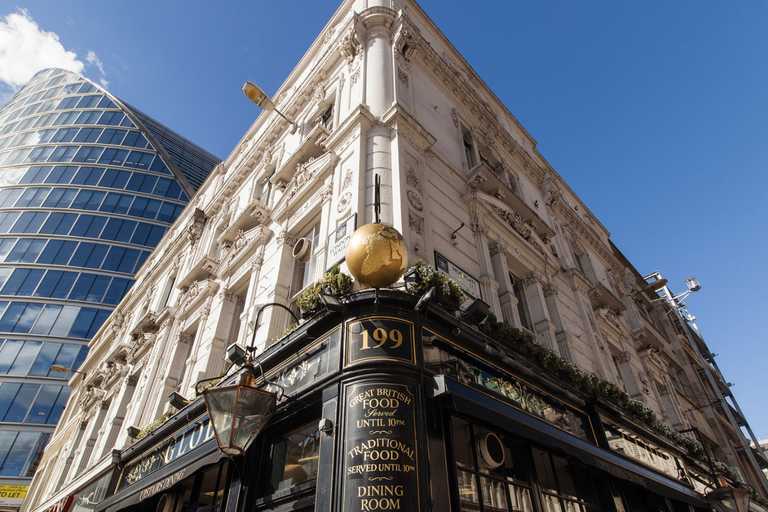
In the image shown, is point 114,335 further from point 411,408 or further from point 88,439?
point 411,408

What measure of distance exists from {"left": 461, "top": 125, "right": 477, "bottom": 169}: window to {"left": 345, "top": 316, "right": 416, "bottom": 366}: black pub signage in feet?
30.7

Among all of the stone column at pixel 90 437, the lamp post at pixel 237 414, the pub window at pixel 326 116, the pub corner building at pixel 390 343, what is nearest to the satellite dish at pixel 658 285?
the pub corner building at pixel 390 343

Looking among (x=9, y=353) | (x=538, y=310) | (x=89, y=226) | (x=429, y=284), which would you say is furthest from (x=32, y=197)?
(x=429, y=284)

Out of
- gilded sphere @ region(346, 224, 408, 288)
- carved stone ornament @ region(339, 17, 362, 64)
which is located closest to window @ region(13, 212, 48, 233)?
carved stone ornament @ region(339, 17, 362, 64)

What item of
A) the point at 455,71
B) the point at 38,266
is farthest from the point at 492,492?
the point at 38,266

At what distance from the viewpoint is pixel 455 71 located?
16.2m

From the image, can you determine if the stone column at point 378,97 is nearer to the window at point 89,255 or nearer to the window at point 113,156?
the window at point 89,255

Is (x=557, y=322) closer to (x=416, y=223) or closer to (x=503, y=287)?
(x=503, y=287)

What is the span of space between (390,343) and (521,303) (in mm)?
8482

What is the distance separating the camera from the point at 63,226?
190 ft

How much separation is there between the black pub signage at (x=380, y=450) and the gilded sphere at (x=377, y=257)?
59.3 inches

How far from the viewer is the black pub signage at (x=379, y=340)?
6.24 metres

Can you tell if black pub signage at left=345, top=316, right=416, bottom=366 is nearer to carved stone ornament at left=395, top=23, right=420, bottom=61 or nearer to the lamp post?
the lamp post

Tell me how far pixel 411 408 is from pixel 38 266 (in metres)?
64.0
